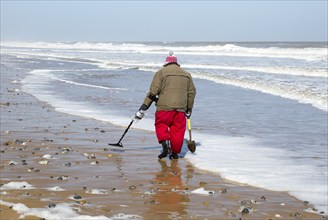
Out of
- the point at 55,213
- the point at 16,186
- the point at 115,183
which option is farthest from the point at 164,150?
the point at 55,213

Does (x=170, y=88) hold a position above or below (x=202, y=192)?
→ above

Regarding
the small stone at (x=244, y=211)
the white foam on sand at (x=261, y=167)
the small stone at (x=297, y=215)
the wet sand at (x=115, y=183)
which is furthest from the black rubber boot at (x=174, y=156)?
the small stone at (x=297, y=215)

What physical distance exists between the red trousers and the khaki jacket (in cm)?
11

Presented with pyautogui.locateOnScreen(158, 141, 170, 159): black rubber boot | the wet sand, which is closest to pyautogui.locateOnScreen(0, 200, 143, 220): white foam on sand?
the wet sand

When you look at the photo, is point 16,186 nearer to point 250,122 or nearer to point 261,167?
point 261,167

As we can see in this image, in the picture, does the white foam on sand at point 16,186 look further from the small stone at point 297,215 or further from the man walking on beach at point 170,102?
the small stone at point 297,215

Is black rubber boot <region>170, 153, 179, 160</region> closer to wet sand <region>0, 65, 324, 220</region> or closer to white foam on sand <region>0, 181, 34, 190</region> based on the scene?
wet sand <region>0, 65, 324, 220</region>

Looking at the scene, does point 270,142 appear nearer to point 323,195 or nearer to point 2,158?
point 323,195

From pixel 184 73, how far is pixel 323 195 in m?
3.26

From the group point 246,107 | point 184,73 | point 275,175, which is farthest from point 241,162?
point 246,107

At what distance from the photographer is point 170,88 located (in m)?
9.05

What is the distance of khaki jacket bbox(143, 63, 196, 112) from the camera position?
902cm

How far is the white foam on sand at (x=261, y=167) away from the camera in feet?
23.6

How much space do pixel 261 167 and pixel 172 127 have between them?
1.66 metres
